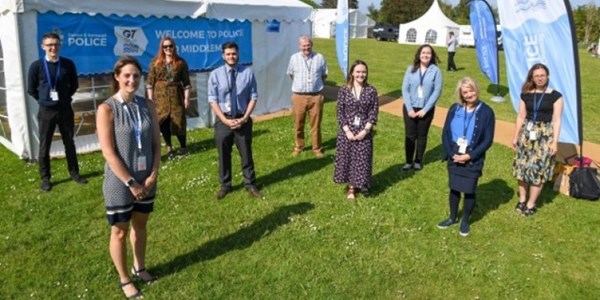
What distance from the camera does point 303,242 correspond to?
4.58m

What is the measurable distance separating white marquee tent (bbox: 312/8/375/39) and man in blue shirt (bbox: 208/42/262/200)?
45634 mm

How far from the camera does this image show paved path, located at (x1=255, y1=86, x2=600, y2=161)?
6906mm

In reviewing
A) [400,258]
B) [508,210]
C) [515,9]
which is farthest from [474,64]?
[400,258]

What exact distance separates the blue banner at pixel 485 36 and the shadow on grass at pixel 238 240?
361 inches

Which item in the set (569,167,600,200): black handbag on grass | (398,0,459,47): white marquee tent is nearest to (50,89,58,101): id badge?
(569,167,600,200): black handbag on grass

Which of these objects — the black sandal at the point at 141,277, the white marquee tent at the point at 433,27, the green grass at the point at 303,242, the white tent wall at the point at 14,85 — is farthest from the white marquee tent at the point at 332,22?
the black sandal at the point at 141,277

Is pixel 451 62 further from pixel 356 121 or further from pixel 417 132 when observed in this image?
pixel 356 121

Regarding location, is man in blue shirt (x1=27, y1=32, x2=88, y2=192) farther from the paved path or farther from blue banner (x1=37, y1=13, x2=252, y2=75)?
the paved path

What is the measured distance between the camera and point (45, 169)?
19.0ft

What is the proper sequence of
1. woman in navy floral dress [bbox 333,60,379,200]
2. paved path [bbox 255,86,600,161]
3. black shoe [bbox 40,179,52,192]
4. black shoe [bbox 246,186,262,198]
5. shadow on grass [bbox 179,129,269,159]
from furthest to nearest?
shadow on grass [bbox 179,129,269,159] < paved path [bbox 255,86,600,161] < black shoe [bbox 40,179,52,192] < black shoe [bbox 246,186,262,198] < woman in navy floral dress [bbox 333,60,379,200]

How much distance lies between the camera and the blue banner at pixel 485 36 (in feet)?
40.9

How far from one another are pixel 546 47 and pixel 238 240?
4.56m

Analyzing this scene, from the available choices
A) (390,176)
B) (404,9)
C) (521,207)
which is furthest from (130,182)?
(404,9)

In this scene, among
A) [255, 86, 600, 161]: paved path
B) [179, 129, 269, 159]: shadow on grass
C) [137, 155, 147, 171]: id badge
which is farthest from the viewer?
[179, 129, 269, 159]: shadow on grass
